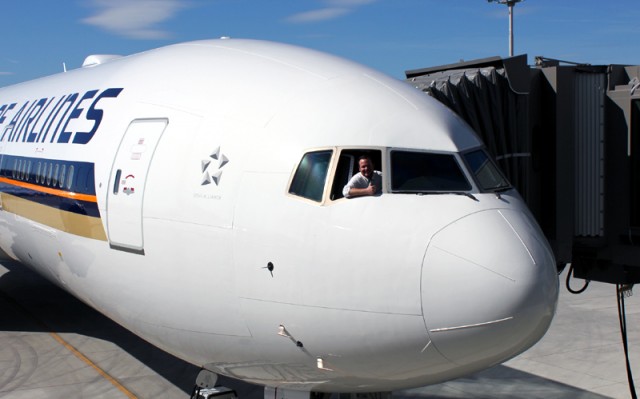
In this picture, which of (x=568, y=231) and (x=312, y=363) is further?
(x=568, y=231)

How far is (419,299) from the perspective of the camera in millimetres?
6340

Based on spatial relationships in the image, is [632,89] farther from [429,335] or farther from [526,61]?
[429,335]

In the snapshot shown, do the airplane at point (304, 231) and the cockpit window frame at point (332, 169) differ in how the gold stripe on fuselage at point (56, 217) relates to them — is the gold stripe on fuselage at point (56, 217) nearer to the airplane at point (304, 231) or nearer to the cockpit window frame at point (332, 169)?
the airplane at point (304, 231)

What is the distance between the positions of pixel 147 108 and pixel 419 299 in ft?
14.8

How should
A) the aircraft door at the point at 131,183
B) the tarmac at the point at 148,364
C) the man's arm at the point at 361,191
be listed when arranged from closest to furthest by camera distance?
the man's arm at the point at 361,191 → the aircraft door at the point at 131,183 → the tarmac at the point at 148,364

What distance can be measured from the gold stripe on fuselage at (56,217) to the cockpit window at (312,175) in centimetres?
316

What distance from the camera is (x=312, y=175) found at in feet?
23.2

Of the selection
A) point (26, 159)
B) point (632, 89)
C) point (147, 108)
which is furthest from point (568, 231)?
point (26, 159)

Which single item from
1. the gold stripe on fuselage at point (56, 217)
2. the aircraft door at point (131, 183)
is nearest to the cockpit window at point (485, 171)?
the aircraft door at point (131, 183)

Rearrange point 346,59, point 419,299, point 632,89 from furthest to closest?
point 632,89
point 346,59
point 419,299

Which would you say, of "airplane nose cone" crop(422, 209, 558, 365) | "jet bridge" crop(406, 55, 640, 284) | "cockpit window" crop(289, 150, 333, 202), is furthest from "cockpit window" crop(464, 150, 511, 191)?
"jet bridge" crop(406, 55, 640, 284)

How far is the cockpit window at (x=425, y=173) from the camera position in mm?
6957

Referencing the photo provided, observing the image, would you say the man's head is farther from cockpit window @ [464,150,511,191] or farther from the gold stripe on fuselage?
the gold stripe on fuselage

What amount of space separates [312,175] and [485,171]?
180 centimetres
